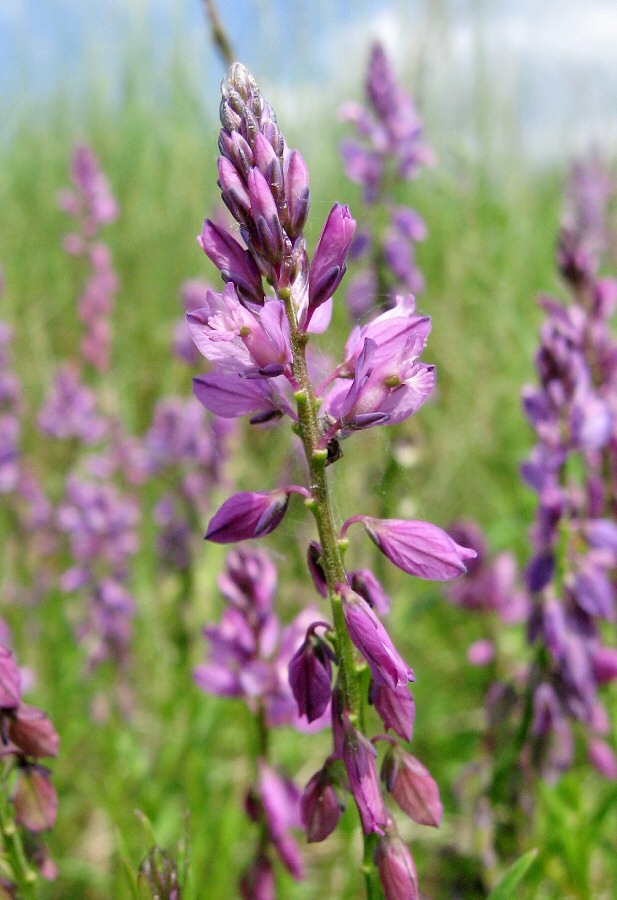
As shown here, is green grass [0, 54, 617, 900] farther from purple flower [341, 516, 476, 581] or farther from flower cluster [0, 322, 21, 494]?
flower cluster [0, 322, 21, 494]

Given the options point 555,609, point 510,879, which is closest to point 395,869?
point 510,879

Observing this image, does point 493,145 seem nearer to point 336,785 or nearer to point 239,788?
point 239,788

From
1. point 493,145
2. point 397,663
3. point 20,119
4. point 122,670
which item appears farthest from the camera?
point 20,119

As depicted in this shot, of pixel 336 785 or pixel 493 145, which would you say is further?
pixel 493 145

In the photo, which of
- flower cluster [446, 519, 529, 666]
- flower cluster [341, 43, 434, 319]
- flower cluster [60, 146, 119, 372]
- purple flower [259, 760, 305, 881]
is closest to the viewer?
purple flower [259, 760, 305, 881]

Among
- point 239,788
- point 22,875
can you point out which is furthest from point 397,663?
point 239,788

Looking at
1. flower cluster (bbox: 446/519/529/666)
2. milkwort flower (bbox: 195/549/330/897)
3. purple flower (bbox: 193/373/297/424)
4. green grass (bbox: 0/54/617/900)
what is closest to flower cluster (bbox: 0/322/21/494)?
green grass (bbox: 0/54/617/900)

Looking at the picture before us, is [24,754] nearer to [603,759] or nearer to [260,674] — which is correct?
[260,674]
